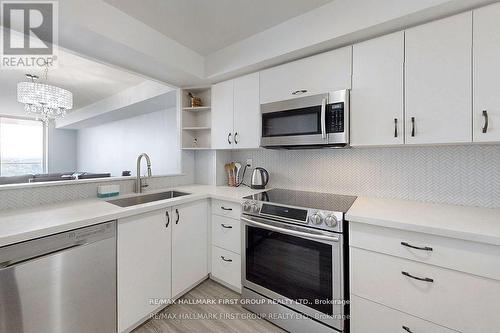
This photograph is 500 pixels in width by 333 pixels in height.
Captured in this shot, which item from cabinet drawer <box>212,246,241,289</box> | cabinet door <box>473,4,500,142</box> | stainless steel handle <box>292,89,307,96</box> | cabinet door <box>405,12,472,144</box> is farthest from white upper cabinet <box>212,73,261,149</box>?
cabinet door <box>473,4,500,142</box>

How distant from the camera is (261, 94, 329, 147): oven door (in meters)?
1.60

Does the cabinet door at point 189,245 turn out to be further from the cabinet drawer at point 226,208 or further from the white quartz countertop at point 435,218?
the white quartz countertop at point 435,218

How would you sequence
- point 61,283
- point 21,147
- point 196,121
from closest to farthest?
1. point 61,283
2. point 21,147
3. point 196,121

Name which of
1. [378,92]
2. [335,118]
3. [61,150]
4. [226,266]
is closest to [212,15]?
[335,118]

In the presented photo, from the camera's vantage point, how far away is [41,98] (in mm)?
2305

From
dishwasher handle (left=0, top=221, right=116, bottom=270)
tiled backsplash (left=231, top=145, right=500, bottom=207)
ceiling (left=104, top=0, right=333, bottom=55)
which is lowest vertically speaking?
dishwasher handle (left=0, top=221, right=116, bottom=270)

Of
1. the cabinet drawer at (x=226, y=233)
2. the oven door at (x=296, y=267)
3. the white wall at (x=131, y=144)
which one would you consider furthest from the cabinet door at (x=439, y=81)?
the white wall at (x=131, y=144)

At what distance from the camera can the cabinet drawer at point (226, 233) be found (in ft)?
6.02

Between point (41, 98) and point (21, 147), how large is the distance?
670 mm

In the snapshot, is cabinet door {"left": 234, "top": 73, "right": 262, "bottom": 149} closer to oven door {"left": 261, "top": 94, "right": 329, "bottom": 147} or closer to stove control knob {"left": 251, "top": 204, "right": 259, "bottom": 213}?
oven door {"left": 261, "top": 94, "right": 329, "bottom": 147}

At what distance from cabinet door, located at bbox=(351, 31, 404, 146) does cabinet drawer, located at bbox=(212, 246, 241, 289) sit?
4.74ft

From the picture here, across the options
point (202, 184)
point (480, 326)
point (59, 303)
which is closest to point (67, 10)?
point (59, 303)

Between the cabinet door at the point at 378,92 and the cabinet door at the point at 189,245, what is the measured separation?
150 centimetres

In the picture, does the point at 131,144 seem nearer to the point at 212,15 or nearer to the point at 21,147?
the point at 21,147
